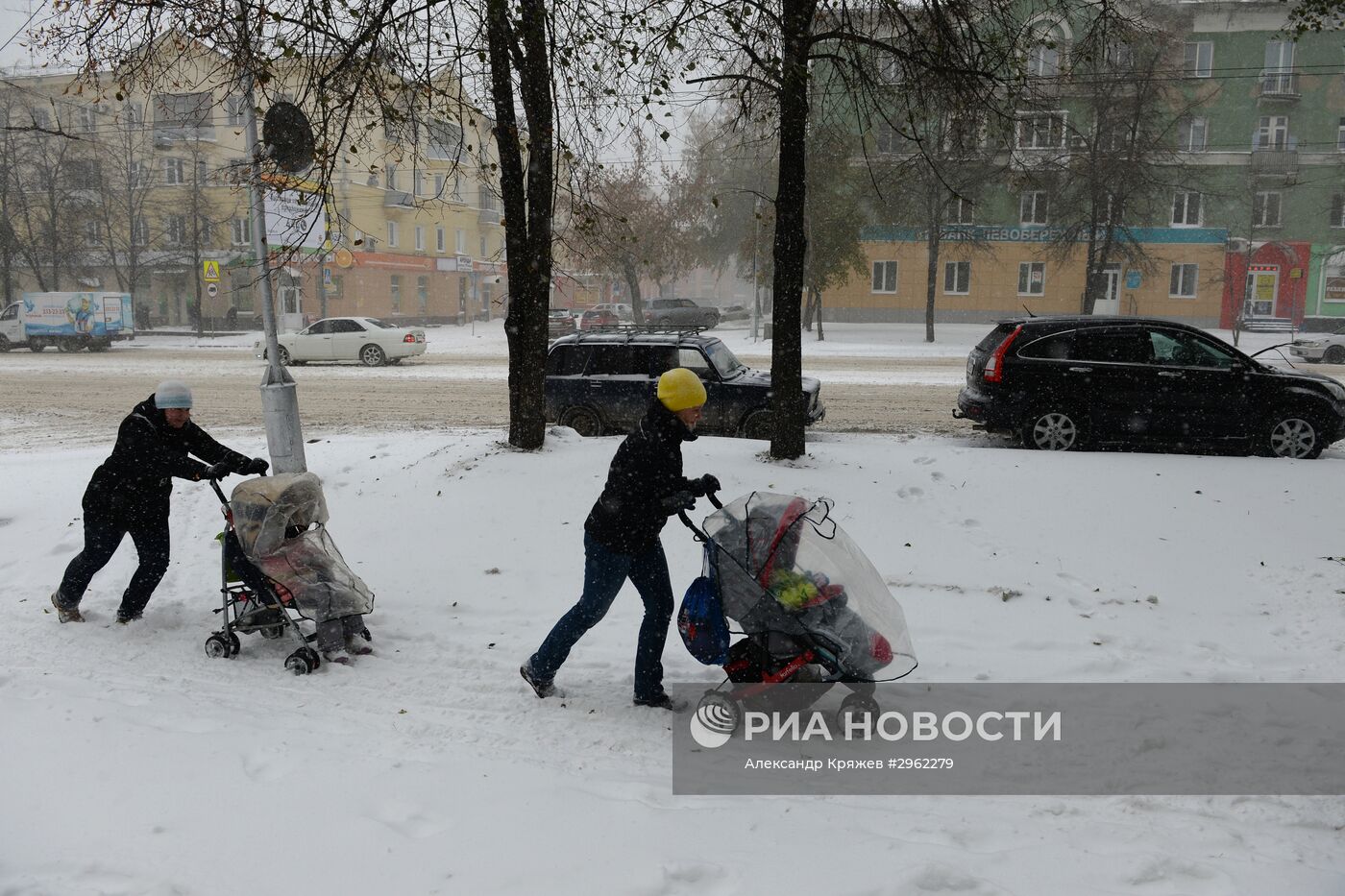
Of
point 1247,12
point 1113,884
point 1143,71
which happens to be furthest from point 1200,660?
point 1247,12

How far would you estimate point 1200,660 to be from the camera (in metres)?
5.52

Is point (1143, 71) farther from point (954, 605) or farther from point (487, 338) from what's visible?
point (954, 605)

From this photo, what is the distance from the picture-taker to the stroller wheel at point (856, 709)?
182 inches

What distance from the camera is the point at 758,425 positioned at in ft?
38.4

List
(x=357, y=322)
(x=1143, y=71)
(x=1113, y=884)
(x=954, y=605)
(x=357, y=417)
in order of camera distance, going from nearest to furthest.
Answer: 1. (x=1113, y=884)
2. (x=954, y=605)
3. (x=357, y=417)
4. (x=357, y=322)
5. (x=1143, y=71)

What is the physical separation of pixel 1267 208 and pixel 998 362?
41.3 metres

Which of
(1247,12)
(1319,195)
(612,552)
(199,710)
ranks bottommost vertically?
(199,710)

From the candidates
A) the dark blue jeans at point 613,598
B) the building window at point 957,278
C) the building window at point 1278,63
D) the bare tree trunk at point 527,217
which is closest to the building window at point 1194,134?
the building window at point 1278,63

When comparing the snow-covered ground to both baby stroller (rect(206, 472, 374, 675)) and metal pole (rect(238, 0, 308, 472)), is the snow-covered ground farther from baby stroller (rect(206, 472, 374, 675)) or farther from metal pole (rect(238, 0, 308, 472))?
metal pole (rect(238, 0, 308, 472))

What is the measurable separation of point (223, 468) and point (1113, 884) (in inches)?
204

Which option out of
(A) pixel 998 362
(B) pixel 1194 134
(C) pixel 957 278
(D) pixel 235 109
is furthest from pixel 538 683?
(B) pixel 1194 134

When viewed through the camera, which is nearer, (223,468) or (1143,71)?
(223,468)

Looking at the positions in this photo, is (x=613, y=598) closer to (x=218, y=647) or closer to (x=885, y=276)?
(x=218, y=647)

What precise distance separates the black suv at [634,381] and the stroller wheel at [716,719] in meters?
7.34
